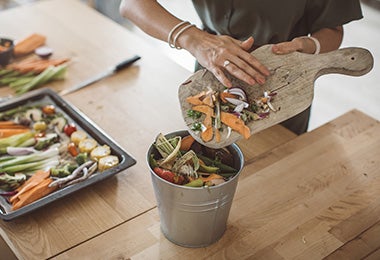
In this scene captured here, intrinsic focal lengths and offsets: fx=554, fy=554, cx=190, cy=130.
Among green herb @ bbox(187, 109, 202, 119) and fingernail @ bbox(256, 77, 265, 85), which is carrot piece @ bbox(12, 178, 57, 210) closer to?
green herb @ bbox(187, 109, 202, 119)

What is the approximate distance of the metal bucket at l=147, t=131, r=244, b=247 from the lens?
1118 millimetres

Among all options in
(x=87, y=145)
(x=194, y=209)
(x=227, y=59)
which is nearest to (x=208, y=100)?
(x=227, y=59)

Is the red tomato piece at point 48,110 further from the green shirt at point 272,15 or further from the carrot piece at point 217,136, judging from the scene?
the carrot piece at point 217,136

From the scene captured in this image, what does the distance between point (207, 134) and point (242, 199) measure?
268 mm

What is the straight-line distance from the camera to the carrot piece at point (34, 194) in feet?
4.39

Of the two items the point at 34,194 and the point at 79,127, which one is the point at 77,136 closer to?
the point at 79,127

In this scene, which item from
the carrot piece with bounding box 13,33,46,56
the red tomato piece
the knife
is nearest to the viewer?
the red tomato piece

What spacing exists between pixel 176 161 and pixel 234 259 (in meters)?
0.25

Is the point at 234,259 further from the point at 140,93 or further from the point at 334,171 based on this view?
the point at 140,93

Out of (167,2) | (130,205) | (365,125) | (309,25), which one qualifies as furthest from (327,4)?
(167,2)

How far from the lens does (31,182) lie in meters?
1.39

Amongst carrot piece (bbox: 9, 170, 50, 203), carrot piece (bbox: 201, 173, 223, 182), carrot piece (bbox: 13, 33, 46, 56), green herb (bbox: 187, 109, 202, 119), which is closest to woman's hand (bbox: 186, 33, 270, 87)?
green herb (bbox: 187, 109, 202, 119)

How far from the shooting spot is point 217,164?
1219 mm

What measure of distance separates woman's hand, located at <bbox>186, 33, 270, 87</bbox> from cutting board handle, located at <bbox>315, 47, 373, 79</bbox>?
0.14 meters
